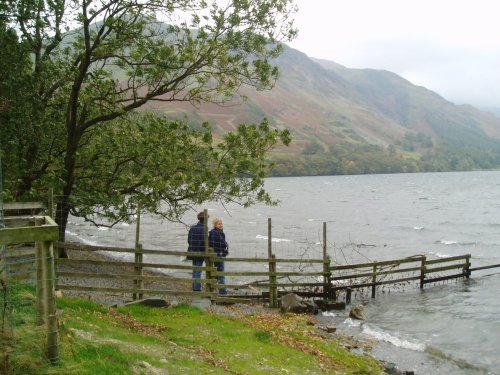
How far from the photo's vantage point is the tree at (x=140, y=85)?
16.7 metres

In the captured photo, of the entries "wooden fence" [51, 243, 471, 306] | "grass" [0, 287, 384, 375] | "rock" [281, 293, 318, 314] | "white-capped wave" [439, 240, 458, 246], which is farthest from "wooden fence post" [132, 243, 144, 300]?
"white-capped wave" [439, 240, 458, 246]

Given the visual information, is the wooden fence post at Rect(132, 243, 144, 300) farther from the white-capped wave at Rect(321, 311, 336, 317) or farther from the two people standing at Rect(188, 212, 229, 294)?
the white-capped wave at Rect(321, 311, 336, 317)

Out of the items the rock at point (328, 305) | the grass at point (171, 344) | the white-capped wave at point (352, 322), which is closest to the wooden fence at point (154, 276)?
the rock at point (328, 305)

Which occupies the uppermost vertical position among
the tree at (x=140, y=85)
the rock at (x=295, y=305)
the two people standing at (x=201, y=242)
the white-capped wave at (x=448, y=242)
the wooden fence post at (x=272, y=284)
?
the tree at (x=140, y=85)

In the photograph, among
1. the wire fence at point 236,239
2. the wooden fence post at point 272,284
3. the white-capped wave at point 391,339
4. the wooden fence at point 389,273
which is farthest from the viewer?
the wire fence at point 236,239

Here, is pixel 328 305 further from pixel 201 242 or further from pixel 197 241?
pixel 197 241

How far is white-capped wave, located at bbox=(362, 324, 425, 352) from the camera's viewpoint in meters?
17.4

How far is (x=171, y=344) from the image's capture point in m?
10.6

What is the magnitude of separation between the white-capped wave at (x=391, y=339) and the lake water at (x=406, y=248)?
4 centimetres

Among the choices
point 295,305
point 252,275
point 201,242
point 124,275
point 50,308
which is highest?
point 50,308

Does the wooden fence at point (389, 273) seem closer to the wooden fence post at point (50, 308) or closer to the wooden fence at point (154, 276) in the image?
the wooden fence at point (154, 276)

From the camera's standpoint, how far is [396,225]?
66.9 meters

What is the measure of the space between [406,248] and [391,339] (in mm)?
30828

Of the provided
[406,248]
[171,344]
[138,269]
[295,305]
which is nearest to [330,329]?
[295,305]
